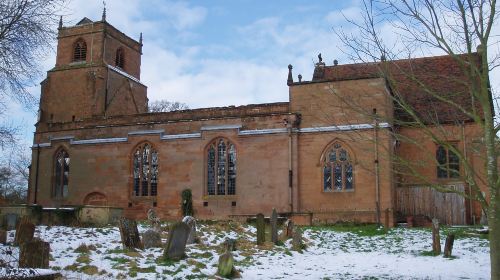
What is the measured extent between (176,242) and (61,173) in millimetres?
23096

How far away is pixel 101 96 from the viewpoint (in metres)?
36.2

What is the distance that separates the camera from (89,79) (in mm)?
36156

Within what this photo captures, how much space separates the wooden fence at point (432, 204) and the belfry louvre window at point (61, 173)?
1974 cm

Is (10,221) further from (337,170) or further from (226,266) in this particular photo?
(337,170)

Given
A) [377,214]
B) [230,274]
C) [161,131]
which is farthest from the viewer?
[161,131]

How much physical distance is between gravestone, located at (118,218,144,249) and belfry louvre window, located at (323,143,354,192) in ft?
47.0

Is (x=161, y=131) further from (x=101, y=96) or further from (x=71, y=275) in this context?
(x=71, y=275)

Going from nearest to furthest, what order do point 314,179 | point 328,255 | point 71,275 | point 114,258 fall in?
point 71,275, point 114,258, point 328,255, point 314,179

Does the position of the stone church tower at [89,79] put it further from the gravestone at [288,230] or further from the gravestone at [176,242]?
the gravestone at [176,242]

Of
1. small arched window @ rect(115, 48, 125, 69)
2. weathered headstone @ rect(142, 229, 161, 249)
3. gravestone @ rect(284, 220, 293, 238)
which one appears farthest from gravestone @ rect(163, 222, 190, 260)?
small arched window @ rect(115, 48, 125, 69)

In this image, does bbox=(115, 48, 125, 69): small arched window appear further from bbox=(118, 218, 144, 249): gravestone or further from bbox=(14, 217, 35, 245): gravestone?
bbox=(14, 217, 35, 245): gravestone

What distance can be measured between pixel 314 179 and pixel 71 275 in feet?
59.2

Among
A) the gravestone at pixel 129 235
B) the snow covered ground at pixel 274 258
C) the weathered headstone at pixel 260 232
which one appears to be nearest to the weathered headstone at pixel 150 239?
the gravestone at pixel 129 235

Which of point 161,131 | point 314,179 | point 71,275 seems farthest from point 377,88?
point 71,275
